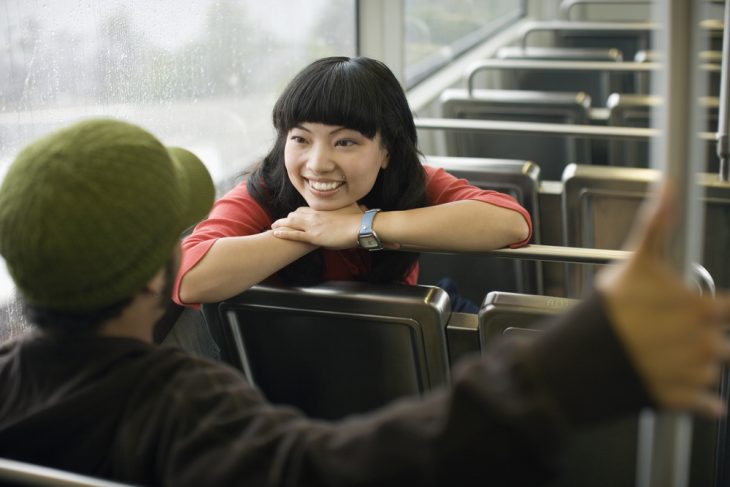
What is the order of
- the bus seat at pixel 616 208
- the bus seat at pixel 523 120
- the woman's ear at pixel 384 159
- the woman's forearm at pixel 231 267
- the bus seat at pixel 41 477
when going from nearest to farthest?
1. the bus seat at pixel 41 477
2. the woman's forearm at pixel 231 267
3. the woman's ear at pixel 384 159
4. the bus seat at pixel 616 208
5. the bus seat at pixel 523 120

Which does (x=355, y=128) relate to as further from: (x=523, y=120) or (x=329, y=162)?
(x=523, y=120)

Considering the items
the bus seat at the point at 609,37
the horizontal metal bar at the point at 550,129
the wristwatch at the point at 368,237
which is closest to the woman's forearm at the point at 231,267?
the wristwatch at the point at 368,237

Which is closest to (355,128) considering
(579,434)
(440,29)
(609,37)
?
(579,434)

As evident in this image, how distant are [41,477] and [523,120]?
2.24m

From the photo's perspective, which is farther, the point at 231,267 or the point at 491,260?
the point at 491,260

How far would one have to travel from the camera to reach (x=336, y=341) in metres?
1.23

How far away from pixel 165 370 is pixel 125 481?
105 millimetres

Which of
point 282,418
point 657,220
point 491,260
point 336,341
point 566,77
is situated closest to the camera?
point 657,220

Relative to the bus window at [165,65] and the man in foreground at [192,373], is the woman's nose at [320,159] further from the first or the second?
the man in foreground at [192,373]

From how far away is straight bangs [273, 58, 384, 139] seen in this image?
138cm

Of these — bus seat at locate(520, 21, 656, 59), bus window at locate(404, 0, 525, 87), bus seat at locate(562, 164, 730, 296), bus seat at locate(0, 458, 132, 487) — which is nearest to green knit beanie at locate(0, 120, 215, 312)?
bus seat at locate(0, 458, 132, 487)

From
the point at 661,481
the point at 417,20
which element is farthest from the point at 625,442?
the point at 417,20

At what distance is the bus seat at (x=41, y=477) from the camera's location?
2.31 ft

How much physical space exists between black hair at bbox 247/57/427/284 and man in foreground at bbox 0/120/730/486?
1.72 ft
